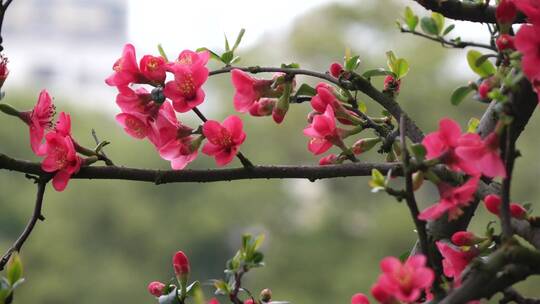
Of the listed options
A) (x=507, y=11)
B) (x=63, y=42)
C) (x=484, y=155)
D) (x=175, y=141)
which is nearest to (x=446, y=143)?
(x=484, y=155)

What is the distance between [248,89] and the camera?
86 cm

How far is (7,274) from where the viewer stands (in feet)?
2.37

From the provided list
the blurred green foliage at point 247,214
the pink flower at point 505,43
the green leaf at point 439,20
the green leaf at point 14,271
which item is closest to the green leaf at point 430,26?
the green leaf at point 439,20

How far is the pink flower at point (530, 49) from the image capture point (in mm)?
642

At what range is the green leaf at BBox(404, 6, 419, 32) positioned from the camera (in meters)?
0.89

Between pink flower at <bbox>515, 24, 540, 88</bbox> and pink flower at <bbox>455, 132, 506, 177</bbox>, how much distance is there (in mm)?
52

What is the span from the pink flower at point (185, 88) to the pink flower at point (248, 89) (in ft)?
0.12

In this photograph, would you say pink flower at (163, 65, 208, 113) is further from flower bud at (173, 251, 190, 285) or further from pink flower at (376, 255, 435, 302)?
pink flower at (376, 255, 435, 302)

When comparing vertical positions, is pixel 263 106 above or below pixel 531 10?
below

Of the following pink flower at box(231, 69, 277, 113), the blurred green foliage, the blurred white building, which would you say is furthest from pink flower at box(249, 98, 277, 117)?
the blurred white building

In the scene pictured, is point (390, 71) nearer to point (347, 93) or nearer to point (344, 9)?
point (347, 93)

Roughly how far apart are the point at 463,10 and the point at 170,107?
0.29m

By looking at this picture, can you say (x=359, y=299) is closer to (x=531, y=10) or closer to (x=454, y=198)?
(x=454, y=198)

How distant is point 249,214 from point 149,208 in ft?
5.05
